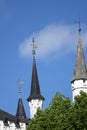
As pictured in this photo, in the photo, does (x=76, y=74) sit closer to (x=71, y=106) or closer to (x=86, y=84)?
(x=86, y=84)

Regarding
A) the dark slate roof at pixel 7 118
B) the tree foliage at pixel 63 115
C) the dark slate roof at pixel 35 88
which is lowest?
the tree foliage at pixel 63 115

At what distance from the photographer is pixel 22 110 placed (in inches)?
3875

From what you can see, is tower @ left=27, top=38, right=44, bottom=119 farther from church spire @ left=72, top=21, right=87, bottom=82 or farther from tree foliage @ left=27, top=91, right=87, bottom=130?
tree foliage @ left=27, top=91, right=87, bottom=130

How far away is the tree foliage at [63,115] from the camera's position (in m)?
62.9

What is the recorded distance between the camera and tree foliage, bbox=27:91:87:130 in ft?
206

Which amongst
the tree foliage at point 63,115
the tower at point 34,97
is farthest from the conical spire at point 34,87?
the tree foliage at point 63,115

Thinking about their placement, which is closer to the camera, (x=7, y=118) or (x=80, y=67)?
(x=7, y=118)

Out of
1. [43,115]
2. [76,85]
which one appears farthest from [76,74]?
[43,115]

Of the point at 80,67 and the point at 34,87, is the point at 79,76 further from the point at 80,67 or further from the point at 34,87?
the point at 34,87

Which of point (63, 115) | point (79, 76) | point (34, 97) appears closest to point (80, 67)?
point (79, 76)

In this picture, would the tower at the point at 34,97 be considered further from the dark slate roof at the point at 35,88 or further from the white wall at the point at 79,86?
the white wall at the point at 79,86

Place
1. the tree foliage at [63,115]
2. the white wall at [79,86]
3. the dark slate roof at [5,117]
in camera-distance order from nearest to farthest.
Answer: the tree foliage at [63,115]
the dark slate roof at [5,117]
the white wall at [79,86]

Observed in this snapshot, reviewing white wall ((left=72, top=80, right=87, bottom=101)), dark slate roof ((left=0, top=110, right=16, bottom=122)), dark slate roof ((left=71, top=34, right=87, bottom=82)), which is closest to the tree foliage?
dark slate roof ((left=0, top=110, right=16, bottom=122))

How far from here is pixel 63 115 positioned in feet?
214
